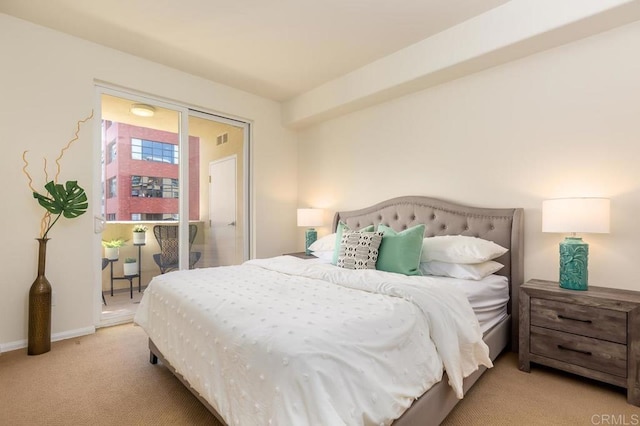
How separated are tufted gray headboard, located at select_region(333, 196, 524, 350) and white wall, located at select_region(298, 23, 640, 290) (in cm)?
12

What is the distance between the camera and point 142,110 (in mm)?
3426

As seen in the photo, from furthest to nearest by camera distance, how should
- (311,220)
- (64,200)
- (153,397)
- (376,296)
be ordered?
1. (311,220)
2. (64,200)
3. (153,397)
4. (376,296)

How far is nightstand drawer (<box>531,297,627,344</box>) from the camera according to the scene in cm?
186

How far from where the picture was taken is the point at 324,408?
3.33ft

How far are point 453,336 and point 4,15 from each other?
394cm

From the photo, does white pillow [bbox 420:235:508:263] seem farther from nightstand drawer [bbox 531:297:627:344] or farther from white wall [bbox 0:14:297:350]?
white wall [bbox 0:14:297:350]

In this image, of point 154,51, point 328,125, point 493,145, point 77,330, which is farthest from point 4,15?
point 493,145

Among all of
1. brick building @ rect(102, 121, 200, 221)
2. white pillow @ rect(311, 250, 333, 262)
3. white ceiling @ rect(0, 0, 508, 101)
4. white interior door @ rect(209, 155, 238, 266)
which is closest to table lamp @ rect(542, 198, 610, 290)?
white ceiling @ rect(0, 0, 508, 101)

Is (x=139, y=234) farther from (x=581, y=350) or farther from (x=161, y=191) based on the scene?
(x=581, y=350)

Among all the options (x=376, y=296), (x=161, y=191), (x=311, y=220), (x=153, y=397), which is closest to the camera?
(x=376, y=296)

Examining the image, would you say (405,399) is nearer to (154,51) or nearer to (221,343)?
(221,343)

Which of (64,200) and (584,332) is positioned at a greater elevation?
(64,200)

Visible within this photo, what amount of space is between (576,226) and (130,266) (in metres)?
3.90

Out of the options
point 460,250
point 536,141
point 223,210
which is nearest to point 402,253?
point 460,250
